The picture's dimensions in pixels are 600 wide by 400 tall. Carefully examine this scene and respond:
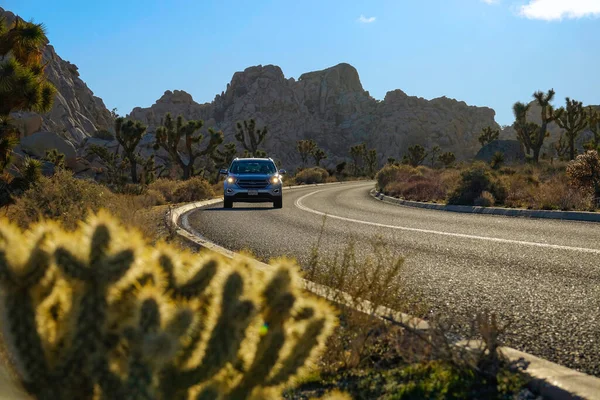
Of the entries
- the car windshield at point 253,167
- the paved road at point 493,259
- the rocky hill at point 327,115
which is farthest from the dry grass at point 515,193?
the rocky hill at point 327,115

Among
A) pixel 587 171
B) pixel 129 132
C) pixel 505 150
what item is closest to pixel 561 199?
pixel 587 171

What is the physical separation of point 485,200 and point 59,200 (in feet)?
46.0

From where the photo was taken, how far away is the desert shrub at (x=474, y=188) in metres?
20.7

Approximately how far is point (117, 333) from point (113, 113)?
158 meters

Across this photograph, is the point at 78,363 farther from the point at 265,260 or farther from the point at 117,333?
the point at 265,260

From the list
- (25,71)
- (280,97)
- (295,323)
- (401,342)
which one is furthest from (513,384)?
(280,97)

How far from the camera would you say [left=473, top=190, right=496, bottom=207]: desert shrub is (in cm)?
1937

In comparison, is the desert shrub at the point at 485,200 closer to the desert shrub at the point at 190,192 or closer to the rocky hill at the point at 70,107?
the desert shrub at the point at 190,192

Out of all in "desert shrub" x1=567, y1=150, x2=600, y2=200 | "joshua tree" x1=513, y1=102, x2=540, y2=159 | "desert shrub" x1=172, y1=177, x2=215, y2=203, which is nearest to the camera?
"desert shrub" x1=567, y1=150, x2=600, y2=200

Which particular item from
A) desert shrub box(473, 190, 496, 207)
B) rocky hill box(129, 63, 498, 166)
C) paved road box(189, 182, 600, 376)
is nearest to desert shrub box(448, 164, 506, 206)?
desert shrub box(473, 190, 496, 207)

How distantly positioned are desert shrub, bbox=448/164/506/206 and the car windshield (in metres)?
6.39

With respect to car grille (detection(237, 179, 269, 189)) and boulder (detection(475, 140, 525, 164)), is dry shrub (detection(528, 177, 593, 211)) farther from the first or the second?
boulder (detection(475, 140, 525, 164))

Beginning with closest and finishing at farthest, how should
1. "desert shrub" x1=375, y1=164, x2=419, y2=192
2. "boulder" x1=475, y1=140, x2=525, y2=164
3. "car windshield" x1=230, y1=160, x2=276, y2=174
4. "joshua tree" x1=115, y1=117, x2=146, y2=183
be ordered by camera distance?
"car windshield" x1=230, y1=160, x2=276, y2=174
"desert shrub" x1=375, y1=164, x2=419, y2=192
"joshua tree" x1=115, y1=117, x2=146, y2=183
"boulder" x1=475, y1=140, x2=525, y2=164

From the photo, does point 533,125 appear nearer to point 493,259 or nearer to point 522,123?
point 522,123
